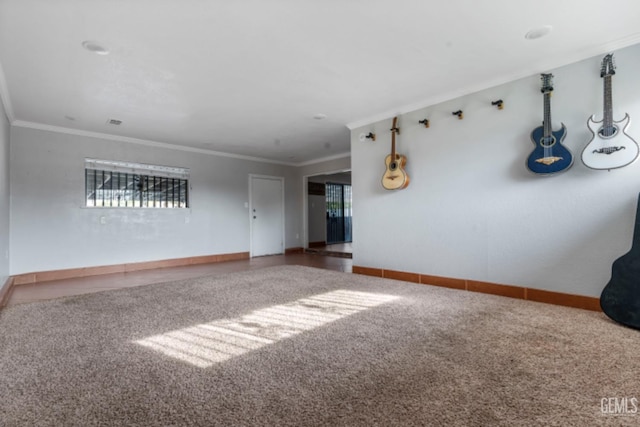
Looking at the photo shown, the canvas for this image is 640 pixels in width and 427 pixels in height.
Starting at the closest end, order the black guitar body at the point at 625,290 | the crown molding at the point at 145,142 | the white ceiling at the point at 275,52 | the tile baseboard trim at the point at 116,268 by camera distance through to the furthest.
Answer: the white ceiling at the point at 275,52
the black guitar body at the point at 625,290
the tile baseboard trim at the point at 116,268
the crown molding at the point at 145,142

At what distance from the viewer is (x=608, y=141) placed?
2.69m

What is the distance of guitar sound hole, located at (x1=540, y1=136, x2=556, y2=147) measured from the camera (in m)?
3.00

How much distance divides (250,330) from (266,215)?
5297mm

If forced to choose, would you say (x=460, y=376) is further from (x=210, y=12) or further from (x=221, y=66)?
(x=221, y=66)

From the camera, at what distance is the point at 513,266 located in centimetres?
329

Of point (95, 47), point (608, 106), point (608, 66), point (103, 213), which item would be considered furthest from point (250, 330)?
point (103, 213)

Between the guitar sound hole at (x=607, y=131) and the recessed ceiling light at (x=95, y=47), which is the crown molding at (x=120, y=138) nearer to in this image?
the recessed ceiling light at (x=95, y=47)

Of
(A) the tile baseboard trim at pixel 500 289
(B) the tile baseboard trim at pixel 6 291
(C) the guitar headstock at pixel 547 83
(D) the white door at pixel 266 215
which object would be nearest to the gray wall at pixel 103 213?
(D) the white door at pixel 266 215

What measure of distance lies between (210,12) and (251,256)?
562 centimetres

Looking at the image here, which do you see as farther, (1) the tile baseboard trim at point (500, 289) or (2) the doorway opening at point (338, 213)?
(2) the doorway opening at point (338, 213)

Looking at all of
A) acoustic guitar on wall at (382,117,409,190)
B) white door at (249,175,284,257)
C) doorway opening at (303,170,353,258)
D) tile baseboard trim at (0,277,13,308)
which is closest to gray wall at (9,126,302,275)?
white door at (249,175,284,257)

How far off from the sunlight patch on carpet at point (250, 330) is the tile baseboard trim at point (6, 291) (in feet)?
7.93

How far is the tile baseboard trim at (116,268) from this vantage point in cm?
450

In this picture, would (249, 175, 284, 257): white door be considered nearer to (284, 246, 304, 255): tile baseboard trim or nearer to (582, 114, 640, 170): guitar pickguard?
(284, 246, 304, 255): tile baseboard trim
